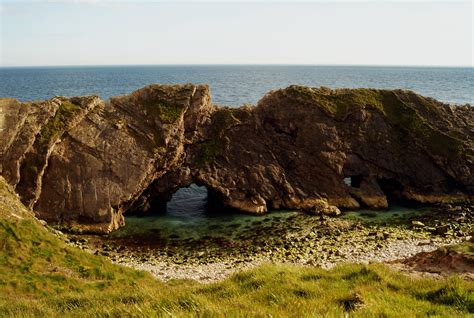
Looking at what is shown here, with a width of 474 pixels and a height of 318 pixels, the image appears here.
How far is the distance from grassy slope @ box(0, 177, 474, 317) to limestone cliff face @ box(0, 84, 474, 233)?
1932cm

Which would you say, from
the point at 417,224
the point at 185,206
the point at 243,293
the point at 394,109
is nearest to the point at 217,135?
the point at 185,206

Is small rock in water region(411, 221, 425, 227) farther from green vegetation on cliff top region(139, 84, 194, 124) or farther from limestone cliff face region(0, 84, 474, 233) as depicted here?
green vegetation on cliff top region(139, 84, 194, 124)

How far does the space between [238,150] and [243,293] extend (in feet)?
140

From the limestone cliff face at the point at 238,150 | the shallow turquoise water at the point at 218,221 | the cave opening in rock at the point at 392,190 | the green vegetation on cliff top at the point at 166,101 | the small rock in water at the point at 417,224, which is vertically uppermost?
the green vegetation on cliff top at the point at 166,101

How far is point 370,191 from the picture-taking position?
55625mm

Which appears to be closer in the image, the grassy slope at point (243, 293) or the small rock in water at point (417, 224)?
the grassy slope at point (243, 293)

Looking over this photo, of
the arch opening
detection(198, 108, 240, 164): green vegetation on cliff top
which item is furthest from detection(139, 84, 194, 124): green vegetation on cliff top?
the arch opening

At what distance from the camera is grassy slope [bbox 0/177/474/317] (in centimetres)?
1052

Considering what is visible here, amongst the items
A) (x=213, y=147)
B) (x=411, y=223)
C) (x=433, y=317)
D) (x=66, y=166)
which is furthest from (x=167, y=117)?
(x=433, y=317)

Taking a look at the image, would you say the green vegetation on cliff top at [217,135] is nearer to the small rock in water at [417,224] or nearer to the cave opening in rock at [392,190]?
the cave opening in rock at [392,190]

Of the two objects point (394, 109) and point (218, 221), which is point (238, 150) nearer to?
point (218, 221)

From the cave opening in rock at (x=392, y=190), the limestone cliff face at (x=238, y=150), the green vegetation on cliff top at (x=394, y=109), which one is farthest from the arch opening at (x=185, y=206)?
the cave opening in rock at (x=392, y=190)

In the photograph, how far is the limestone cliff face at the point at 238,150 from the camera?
46938mm

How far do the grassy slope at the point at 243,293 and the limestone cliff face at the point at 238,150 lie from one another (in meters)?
19.3
